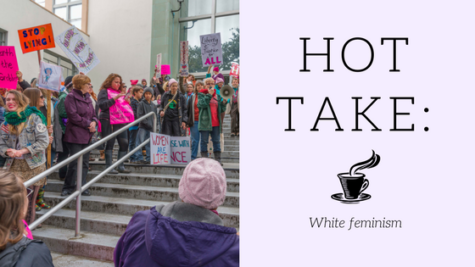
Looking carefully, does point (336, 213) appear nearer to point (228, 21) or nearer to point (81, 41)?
point (81, 41)

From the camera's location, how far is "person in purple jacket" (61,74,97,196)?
16.2 ft

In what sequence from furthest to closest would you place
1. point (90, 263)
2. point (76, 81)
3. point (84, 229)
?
point (76, 81), point (84, 229), point (90, 263)

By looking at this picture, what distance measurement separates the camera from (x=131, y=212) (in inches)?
189

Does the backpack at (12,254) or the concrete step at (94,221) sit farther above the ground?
the backpack at (12,254)

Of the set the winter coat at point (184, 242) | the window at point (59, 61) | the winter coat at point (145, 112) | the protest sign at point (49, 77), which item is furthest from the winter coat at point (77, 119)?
the window at point (59, 61)

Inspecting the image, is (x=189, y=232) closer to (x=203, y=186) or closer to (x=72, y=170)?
(x=203, y=186)

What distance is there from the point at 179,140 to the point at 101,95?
159cm

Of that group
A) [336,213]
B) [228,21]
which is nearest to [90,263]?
[336,213]

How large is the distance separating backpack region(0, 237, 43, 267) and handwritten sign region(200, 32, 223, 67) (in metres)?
9.33

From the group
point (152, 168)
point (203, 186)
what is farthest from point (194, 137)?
point (203, 186)

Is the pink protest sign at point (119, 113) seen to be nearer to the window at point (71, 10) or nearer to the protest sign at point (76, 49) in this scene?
the protest sign at point (76, 49)

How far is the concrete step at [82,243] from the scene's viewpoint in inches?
155

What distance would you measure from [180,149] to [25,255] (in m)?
5.51

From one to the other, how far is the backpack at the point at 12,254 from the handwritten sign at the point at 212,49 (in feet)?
30.6
